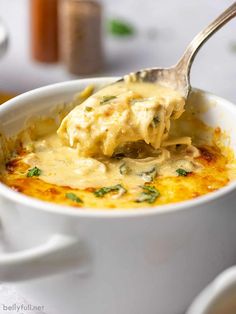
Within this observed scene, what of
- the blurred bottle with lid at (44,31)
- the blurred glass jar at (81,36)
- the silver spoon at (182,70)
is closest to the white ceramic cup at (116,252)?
the silver spoon at (182,70)

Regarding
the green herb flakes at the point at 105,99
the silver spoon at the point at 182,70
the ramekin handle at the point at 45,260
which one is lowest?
the ramekin handle at the point at 45,260

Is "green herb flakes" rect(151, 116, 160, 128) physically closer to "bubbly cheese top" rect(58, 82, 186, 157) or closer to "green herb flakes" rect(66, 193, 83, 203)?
"bubbly cheese top" rect(58, 82, 186, 157)

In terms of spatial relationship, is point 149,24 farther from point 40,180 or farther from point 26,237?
point 26,237

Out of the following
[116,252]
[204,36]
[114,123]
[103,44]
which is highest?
[204,36]

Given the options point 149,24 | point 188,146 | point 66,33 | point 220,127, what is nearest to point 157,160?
point 188,146

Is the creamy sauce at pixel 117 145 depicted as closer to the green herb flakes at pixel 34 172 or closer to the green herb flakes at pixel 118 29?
the green herb flakes at pixel 34 172

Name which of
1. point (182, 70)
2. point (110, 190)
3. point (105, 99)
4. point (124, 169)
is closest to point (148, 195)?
point (110, 190)

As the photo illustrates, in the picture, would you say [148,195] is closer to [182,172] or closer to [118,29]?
[182,172]
